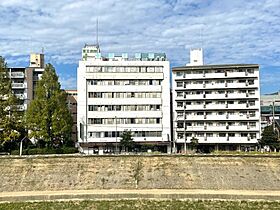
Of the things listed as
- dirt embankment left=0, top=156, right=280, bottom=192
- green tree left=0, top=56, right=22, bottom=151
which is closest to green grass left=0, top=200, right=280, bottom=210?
dirt embankment left=0, top=156, right=280, bottom=192

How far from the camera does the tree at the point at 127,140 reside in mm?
75875

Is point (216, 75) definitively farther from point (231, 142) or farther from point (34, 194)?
point (34, 194)

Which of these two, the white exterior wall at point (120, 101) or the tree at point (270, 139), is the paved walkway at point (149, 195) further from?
the white exterior wall at point (120, 101)

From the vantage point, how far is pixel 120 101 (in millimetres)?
80750

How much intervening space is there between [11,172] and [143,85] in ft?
153

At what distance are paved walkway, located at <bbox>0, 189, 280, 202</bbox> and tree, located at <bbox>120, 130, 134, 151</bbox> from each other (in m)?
42.5

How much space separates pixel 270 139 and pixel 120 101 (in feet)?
97.6

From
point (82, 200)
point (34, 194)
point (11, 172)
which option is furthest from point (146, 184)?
point (11, 172)

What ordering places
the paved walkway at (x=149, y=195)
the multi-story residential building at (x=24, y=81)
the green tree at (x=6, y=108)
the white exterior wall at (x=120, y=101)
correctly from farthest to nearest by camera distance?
the multi-story residential building at (x=24, y=81)
the white exterior wall at (x=120, y=101)
the green tree at (x=6, y=108)
the paved walkway at (x=149, y=195)

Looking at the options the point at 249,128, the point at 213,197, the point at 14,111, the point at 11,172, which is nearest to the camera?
the point at 213,197

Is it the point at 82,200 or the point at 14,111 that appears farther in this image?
the point at 14,111

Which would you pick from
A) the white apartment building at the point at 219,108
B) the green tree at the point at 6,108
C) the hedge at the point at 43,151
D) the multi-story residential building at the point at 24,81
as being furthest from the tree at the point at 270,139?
the multi-story residential building at the point at 24,81

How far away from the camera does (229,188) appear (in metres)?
34.7

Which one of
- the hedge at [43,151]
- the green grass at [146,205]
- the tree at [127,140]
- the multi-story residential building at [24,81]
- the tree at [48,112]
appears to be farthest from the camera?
the multi-story residential building at [24,81]
